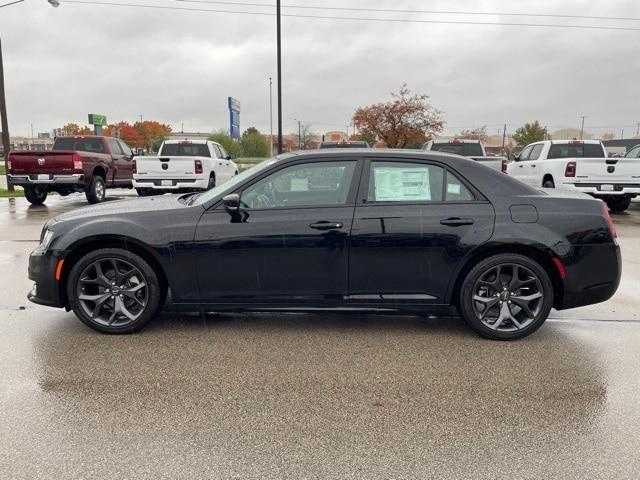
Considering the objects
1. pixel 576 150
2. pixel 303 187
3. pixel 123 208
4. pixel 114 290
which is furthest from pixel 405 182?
pixel 576 150

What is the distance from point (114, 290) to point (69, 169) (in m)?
10.7

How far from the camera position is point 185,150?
51.0 feet

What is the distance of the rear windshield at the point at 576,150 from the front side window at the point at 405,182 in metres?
10.5

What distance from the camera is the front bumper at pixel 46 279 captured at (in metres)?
Answer: 4.41

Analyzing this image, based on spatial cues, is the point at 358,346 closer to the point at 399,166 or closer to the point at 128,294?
the point at 399,166

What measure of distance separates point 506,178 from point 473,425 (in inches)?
89.2

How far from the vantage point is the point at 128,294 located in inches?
176

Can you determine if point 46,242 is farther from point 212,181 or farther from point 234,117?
point 234,117

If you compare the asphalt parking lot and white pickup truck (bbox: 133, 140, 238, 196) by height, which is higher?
white pickup truck (bbox: 133, 140, 238, 196)

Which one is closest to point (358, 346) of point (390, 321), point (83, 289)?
point (390, 321)

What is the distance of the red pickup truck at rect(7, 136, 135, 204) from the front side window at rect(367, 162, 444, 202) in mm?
11494

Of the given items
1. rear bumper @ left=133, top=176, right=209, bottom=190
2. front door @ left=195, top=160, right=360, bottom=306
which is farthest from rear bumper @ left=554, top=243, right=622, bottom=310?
rear bumper @ left=133, top=176, right=209, bottom=190

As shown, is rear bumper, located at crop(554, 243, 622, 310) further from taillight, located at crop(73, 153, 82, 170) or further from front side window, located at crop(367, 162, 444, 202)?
taillight, located at crop(73, 153, 82, 170)

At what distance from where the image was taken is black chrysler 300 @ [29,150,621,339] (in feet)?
14.2
